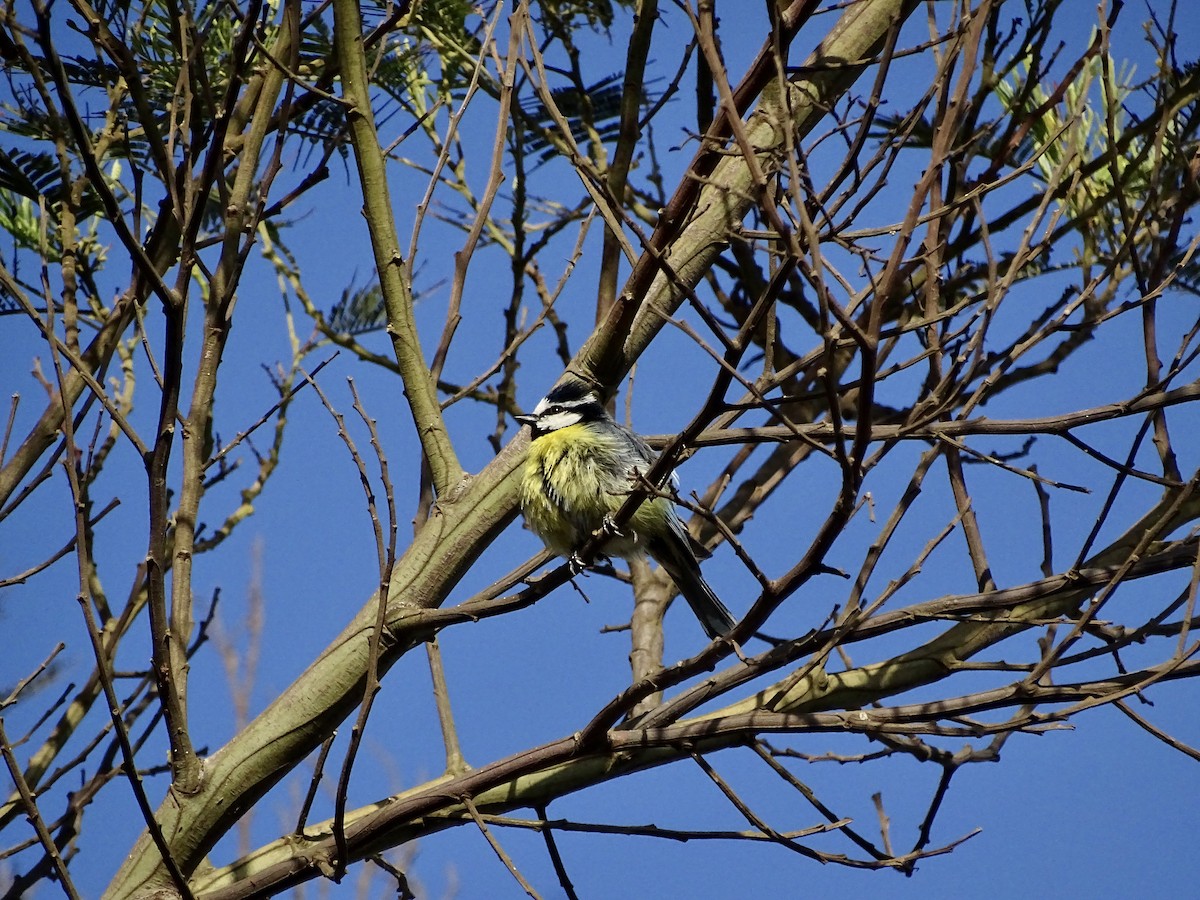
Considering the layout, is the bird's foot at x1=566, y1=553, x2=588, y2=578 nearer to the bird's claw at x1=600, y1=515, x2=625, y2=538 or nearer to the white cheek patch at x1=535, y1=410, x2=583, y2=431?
the bird's claw at x1=600, y1=515, x2=625, y2=538

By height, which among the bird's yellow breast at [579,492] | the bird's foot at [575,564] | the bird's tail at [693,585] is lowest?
the bird's foot at [575,564]

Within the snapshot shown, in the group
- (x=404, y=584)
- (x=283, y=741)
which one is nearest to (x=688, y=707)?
(x=404, y=584)

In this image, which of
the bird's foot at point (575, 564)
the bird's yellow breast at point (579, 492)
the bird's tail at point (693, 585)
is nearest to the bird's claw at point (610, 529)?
the bird's foot at point (575, 564)

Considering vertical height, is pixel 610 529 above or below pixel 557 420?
below

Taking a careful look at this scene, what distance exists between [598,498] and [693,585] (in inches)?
14.0

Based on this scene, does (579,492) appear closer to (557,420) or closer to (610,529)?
(557,420)

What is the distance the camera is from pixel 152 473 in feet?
7.23

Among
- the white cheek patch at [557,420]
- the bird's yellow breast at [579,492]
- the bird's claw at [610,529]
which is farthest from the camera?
the white cheek patch at [557,420]

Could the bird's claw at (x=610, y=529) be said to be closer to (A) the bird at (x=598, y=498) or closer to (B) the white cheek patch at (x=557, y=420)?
(A) the bird at (x=598, y=498)

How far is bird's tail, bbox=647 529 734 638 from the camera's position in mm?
3152

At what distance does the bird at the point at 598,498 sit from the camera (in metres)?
3.02

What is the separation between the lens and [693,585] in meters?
3.19

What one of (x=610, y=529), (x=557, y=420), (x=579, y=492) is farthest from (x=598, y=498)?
(x=610, y=529)

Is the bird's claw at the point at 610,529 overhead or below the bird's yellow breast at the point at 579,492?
below
